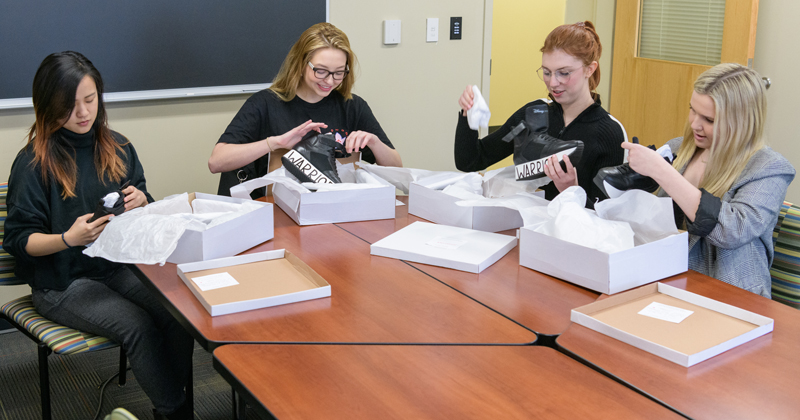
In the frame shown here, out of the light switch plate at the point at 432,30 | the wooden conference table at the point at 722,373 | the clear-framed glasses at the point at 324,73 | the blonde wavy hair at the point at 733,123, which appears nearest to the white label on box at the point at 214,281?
the wooden conference table at the point at 722,373

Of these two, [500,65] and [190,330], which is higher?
[500,65]

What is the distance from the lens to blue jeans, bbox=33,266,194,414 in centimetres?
182

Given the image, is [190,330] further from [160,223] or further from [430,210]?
[430,210]

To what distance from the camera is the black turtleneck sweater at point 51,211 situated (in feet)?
6.15

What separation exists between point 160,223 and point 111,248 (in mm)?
126

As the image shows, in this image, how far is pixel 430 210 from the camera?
204 centimetres

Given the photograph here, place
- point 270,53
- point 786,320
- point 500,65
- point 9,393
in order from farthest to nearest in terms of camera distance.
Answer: point 500,65 < point 270,53 < point 9,393 < point 786,320

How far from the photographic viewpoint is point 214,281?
5.00 ft

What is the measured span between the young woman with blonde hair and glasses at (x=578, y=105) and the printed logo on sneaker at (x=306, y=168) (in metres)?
0.54

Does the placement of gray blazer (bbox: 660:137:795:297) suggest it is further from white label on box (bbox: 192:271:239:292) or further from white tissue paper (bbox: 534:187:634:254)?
white label on box (bbox: 192:271:239:292)

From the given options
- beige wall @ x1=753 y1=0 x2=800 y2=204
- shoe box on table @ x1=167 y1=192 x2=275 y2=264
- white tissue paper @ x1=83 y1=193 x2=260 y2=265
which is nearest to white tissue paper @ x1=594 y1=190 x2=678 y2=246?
shoe box on table @ x1=167 y1=192 x2=275 y2=264

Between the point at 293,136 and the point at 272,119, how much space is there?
0.31 meters

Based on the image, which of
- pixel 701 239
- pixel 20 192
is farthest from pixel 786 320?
pixel 20 192

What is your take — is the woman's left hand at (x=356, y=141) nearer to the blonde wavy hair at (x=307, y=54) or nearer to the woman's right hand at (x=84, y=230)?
the blonde wavy hair at (x=307, y=54)
